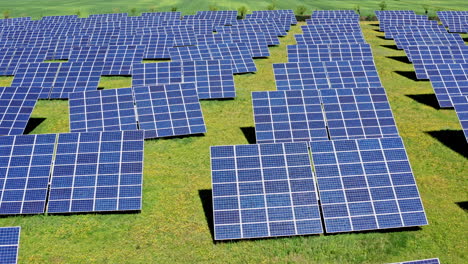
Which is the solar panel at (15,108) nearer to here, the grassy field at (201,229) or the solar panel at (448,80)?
the grassy field at (201,229)

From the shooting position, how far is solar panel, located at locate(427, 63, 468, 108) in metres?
28.1

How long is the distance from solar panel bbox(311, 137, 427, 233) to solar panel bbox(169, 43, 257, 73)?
21.5 m

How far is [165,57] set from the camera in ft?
142

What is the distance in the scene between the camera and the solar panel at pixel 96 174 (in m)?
16.9

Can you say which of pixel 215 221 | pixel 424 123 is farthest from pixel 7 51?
pixel 424 123

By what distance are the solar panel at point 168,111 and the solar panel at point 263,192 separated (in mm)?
7548

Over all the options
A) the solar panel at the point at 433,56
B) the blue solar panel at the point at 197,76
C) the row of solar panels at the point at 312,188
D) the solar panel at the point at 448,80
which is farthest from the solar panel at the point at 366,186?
the solar panel at the point at 433,56

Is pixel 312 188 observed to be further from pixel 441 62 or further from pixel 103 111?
pixel 441 62

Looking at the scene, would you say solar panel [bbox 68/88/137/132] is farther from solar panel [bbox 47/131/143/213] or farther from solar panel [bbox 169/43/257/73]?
solar panel [bbox 169/43/257/73]


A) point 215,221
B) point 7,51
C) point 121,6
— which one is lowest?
point 121,6

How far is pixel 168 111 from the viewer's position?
24.3 meters

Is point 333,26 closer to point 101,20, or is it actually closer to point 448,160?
point 448,160

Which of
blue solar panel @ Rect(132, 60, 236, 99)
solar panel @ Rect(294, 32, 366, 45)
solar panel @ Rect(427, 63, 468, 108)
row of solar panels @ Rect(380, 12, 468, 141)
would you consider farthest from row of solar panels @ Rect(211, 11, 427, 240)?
solar panel @ Rect(294, 32, 366, 45)

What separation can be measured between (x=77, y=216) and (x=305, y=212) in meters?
9.80
